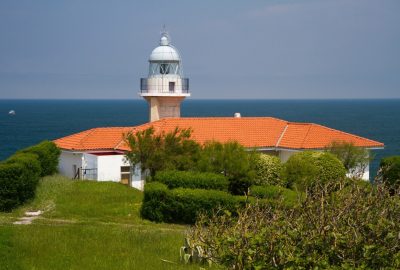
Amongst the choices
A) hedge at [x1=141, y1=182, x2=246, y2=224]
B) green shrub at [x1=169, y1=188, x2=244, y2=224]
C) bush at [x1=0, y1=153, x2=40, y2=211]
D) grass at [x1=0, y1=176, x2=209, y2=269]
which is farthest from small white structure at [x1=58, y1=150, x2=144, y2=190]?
green shrub at [x1=169, y1=188, x2=244, y2=224]

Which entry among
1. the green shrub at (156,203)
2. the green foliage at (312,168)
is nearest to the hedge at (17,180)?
the green shrub at (156,203)

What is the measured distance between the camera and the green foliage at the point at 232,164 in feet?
91.4

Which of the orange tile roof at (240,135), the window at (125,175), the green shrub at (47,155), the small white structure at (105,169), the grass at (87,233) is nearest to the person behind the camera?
the grass at (87,233)

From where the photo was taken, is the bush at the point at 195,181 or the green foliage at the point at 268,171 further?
the green foliage at the point at 268,171

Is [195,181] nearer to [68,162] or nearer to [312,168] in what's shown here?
[312,168]

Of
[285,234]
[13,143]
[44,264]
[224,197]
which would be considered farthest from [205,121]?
[13,143]

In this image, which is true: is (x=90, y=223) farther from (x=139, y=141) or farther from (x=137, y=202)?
(x=139, y=141)

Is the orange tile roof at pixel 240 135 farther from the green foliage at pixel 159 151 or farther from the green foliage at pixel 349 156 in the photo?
the green foliage at pixel 159 151

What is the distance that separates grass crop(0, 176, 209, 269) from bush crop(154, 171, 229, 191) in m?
1.59

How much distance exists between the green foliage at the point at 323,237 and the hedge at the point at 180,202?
39.5 ft

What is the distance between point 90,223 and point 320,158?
1043 centimetres

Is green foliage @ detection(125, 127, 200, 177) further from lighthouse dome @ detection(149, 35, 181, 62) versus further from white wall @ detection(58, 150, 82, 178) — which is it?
lighthouse dome @ detection(149, 35, 181, 62)

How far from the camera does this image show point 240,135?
36.9 m

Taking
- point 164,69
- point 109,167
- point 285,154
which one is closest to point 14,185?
point 109,167
